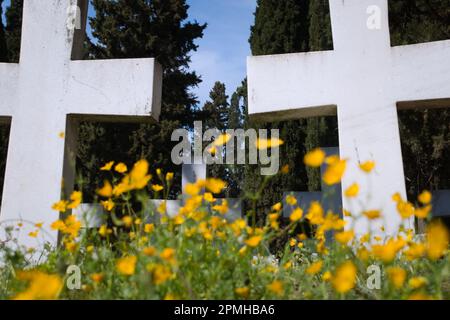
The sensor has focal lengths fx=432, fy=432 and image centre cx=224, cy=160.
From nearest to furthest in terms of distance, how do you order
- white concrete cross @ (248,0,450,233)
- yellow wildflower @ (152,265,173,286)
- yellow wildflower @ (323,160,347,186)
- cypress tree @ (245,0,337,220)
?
yellow wildflower @ (152,265,173,286) → yellow wildflower @ (323,160,347,186) → white concrete cross @ (248,0,450,233) → cypress tree @ (245,0,337,220)

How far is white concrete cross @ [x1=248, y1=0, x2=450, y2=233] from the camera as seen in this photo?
103 inches

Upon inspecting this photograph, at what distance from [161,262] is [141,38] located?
13.5 metres

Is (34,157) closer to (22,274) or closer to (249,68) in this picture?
(249,68)

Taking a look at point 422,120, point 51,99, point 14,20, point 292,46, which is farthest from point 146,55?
point 51,99

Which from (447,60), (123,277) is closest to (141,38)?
(447,60)

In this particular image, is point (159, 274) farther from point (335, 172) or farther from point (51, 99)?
point (51, 99)

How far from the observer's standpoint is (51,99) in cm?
288

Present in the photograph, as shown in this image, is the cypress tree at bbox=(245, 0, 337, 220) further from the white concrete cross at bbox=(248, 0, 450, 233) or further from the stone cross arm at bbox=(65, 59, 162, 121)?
the stone cross arm at bbox=(65, 59, 162, 121)

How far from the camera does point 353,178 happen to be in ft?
8.55

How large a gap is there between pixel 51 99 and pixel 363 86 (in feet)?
6.67

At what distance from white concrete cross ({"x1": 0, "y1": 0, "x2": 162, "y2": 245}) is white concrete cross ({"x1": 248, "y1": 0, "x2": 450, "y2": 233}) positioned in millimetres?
797

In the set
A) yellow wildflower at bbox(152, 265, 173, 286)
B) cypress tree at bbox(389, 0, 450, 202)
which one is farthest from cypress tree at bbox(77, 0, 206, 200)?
yellow wildflower at bbox(152, 265, 173, 286)

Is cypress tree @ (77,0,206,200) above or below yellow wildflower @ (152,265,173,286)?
above

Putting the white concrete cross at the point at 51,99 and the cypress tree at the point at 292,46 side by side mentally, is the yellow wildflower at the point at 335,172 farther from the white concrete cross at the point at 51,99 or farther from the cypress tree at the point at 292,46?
the cypress tree at the point at 292,46
